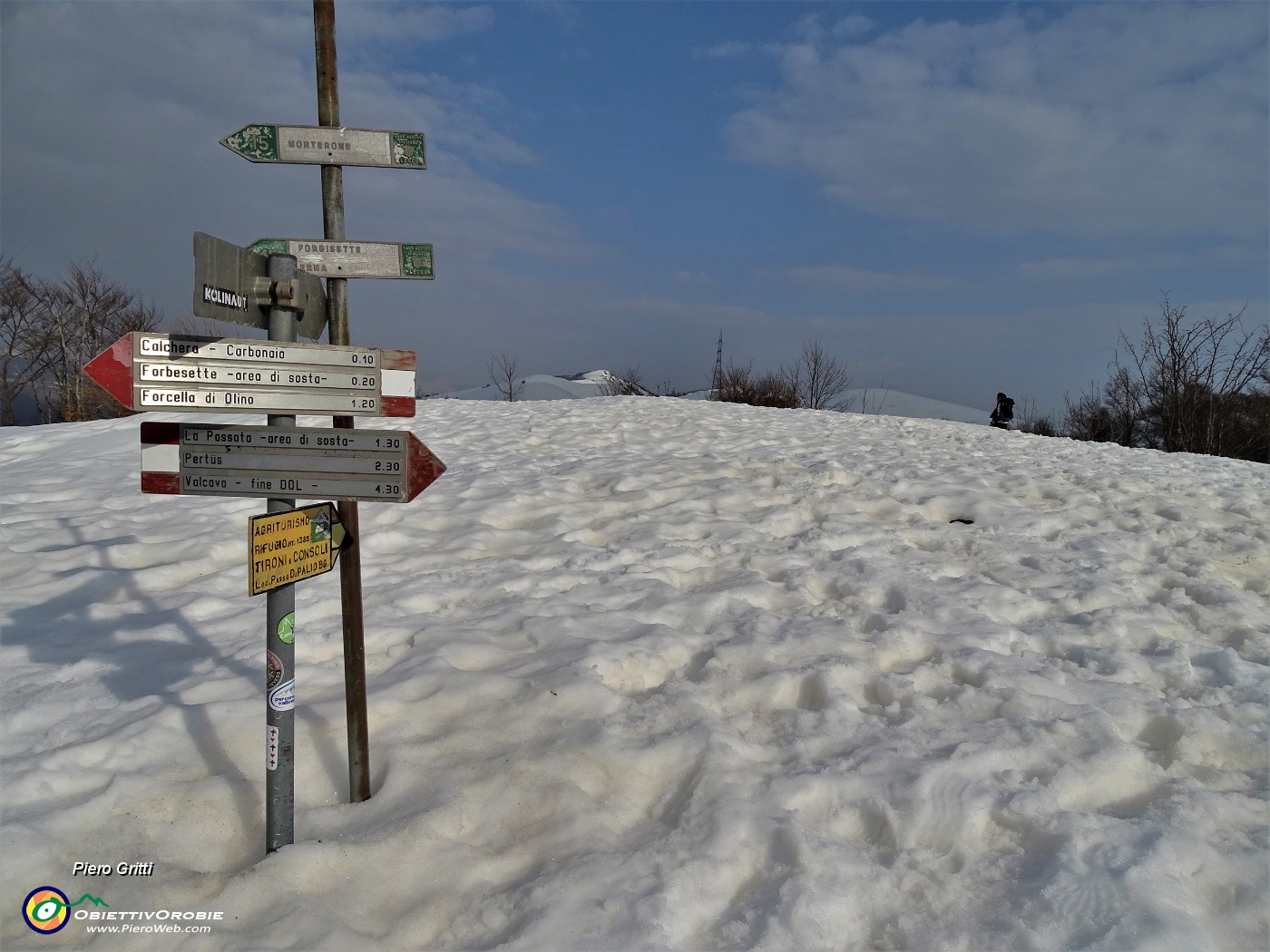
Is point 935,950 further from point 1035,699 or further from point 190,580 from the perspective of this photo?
point 190,580

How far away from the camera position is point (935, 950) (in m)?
2.34

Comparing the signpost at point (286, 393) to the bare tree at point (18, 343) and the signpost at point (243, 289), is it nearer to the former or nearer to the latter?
the signpost at point (243, 289)

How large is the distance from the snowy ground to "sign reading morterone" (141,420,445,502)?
1.34 meters

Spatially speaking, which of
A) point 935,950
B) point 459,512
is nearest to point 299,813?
point 935,950

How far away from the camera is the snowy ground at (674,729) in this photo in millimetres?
2494

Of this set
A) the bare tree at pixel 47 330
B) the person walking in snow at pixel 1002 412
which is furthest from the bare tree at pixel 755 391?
the bare tree at pixel 47 330

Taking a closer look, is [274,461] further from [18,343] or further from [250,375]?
[18,343]

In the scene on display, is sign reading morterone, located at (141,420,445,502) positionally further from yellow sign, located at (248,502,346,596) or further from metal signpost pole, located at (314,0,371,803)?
metal signpost pole, located at (314,0,371,803)

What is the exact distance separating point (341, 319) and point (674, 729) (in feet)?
7.65

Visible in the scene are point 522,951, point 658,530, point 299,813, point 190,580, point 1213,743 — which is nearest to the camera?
point 522,951

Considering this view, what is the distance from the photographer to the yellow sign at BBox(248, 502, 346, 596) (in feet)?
8.00

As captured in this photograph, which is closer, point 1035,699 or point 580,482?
point 1035,699

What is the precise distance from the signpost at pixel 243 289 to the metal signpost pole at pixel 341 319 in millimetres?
122

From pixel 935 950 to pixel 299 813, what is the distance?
7.94 ft
